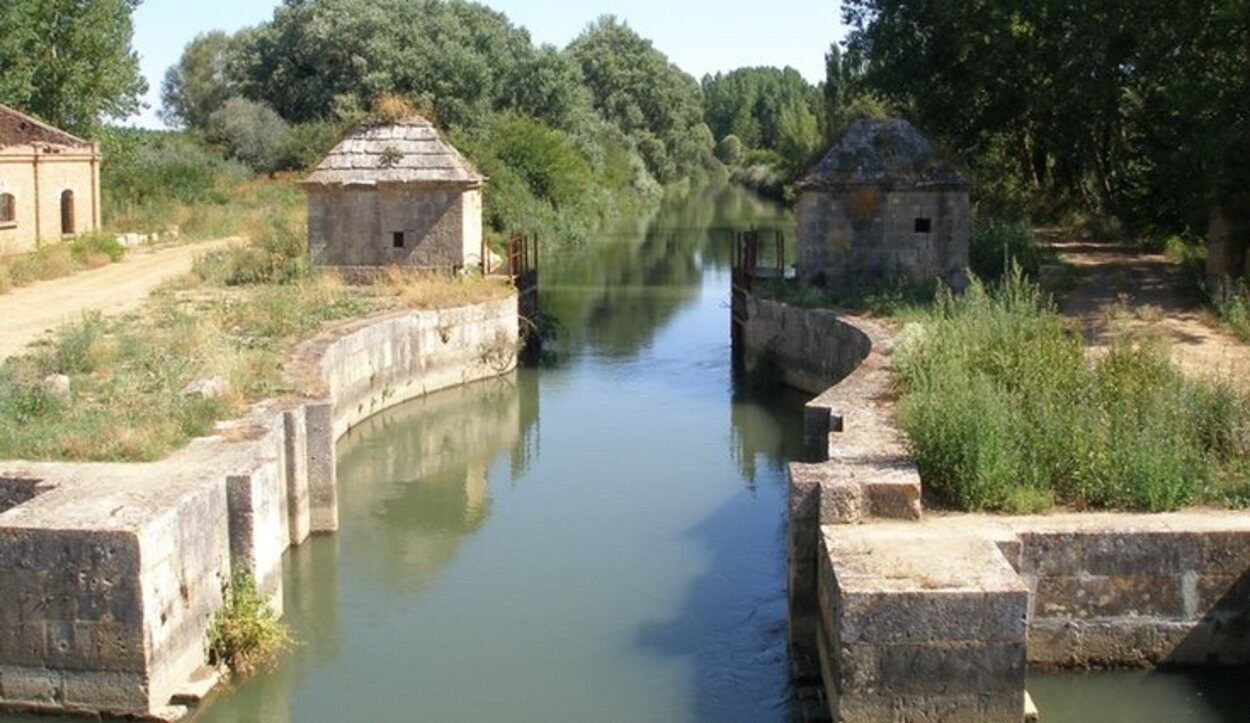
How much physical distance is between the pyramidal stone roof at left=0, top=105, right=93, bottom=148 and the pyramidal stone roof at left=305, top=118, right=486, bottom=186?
894cm

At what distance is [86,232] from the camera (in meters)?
29.2

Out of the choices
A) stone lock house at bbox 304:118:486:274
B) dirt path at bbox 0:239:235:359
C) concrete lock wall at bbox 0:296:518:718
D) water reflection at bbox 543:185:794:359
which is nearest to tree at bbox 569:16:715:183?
water reflection at bbox 543:185:794:359

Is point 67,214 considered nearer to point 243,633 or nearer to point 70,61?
point 70,61

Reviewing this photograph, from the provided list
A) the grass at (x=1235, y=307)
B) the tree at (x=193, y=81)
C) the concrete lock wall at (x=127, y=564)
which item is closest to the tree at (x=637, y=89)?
the tree at (x=193, y=81)

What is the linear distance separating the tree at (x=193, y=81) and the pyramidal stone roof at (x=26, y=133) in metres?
31.8

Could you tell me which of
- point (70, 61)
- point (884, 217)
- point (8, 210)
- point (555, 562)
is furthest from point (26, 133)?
point (555, 562)

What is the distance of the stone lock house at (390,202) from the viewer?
70.3 feet

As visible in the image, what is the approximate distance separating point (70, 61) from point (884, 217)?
63.7ft

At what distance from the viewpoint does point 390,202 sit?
21578mm

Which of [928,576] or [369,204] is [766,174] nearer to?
[369,204]

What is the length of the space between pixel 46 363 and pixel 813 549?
7.92 meters

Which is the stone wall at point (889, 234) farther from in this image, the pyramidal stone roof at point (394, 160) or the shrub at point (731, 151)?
the shrub at point (731, 151)

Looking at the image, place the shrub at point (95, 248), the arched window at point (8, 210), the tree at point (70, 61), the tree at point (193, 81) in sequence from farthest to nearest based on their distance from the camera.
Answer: the tree at point (193, 81) < the tree at point (70, 61) < the shrub at point (95, 248) < the arched window at point (8, 210)

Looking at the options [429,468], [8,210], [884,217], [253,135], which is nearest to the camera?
[429,468]
